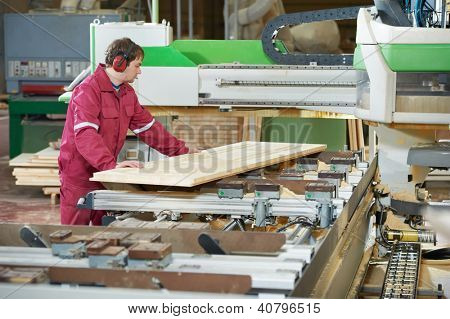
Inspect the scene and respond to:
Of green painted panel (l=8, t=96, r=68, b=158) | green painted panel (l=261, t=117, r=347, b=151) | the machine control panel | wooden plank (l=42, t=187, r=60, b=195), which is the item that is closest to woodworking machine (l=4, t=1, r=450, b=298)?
green painted panel (l=261, t=117, r=347, b=151)

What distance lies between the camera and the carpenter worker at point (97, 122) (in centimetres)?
386

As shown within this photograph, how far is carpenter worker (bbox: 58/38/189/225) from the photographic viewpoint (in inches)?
152

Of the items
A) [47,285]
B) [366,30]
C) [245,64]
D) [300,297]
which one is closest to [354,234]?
[366,30]

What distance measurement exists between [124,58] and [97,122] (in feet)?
1.14

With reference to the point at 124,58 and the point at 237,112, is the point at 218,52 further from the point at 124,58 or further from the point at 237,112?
the point at 124,58

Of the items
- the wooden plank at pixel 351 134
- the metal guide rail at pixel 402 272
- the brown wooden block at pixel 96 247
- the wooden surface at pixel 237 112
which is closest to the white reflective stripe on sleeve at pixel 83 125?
the metal guide rail at pixel 402 272

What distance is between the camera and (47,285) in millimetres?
1912

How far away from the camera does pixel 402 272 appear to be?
313cm

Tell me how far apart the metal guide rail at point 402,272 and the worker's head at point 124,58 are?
1.57 metres

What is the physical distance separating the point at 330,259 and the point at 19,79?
675cm

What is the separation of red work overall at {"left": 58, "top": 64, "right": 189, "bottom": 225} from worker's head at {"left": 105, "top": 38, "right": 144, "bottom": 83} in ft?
0.26

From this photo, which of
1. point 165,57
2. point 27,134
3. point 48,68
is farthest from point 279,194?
point 27,134

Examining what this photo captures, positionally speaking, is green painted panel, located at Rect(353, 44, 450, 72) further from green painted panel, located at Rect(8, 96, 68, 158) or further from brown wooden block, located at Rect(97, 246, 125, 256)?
green painted panel, located at Rect(8, 96, 68, 158)

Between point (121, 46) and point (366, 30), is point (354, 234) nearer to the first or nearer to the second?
point (366, 30)
